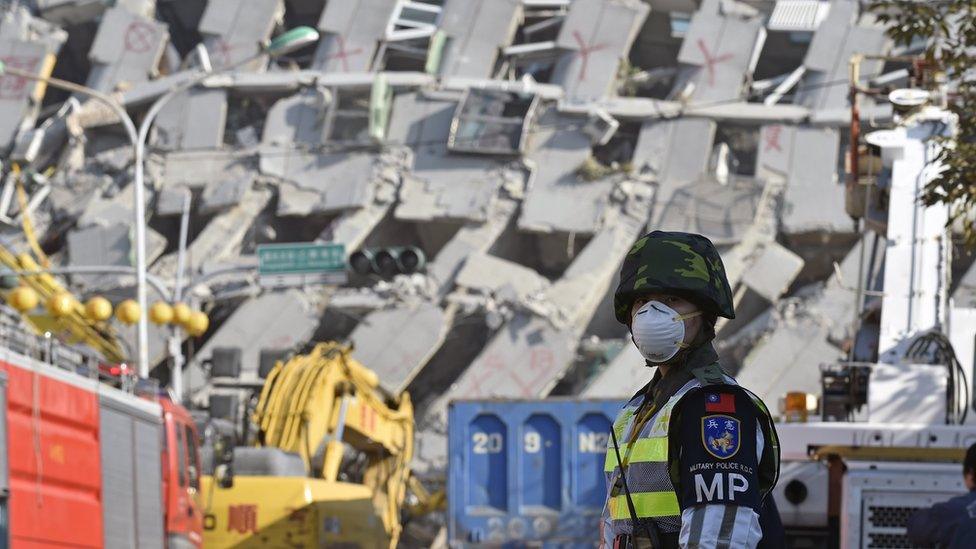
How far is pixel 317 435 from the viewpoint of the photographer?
24.1 m

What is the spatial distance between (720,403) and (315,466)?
20.3 meters

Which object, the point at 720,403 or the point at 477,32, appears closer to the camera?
the point at 720,403

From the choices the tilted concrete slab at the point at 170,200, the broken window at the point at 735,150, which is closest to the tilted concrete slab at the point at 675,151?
the broken window at the point at 735,150

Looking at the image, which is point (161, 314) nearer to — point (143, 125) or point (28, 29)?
point (143, 125)

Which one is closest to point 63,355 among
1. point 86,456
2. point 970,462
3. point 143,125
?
point 86,456

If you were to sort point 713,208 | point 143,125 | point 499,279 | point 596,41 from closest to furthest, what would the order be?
point 143,125 < point 499,279 < point 713,208 < point 596,41

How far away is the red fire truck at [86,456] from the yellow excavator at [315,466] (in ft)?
6.88

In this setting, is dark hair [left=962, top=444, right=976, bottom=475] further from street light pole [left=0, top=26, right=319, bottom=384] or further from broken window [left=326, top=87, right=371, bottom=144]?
broken window [left=326, top=87, right=371, bottom=144]

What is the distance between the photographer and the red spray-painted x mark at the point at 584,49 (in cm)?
4716

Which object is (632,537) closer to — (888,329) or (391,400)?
(888,329)

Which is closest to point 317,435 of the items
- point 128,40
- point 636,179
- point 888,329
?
point 888,329

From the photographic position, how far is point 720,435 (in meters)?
4.61

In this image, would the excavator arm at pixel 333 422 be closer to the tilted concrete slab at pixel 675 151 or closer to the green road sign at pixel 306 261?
the green road sign at pixel 306 261

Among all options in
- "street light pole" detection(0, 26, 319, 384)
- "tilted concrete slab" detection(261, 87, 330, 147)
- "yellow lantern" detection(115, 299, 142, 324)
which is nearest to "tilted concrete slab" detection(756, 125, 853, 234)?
"tilted concrete slab" detection(261, 87, 330, 147)
